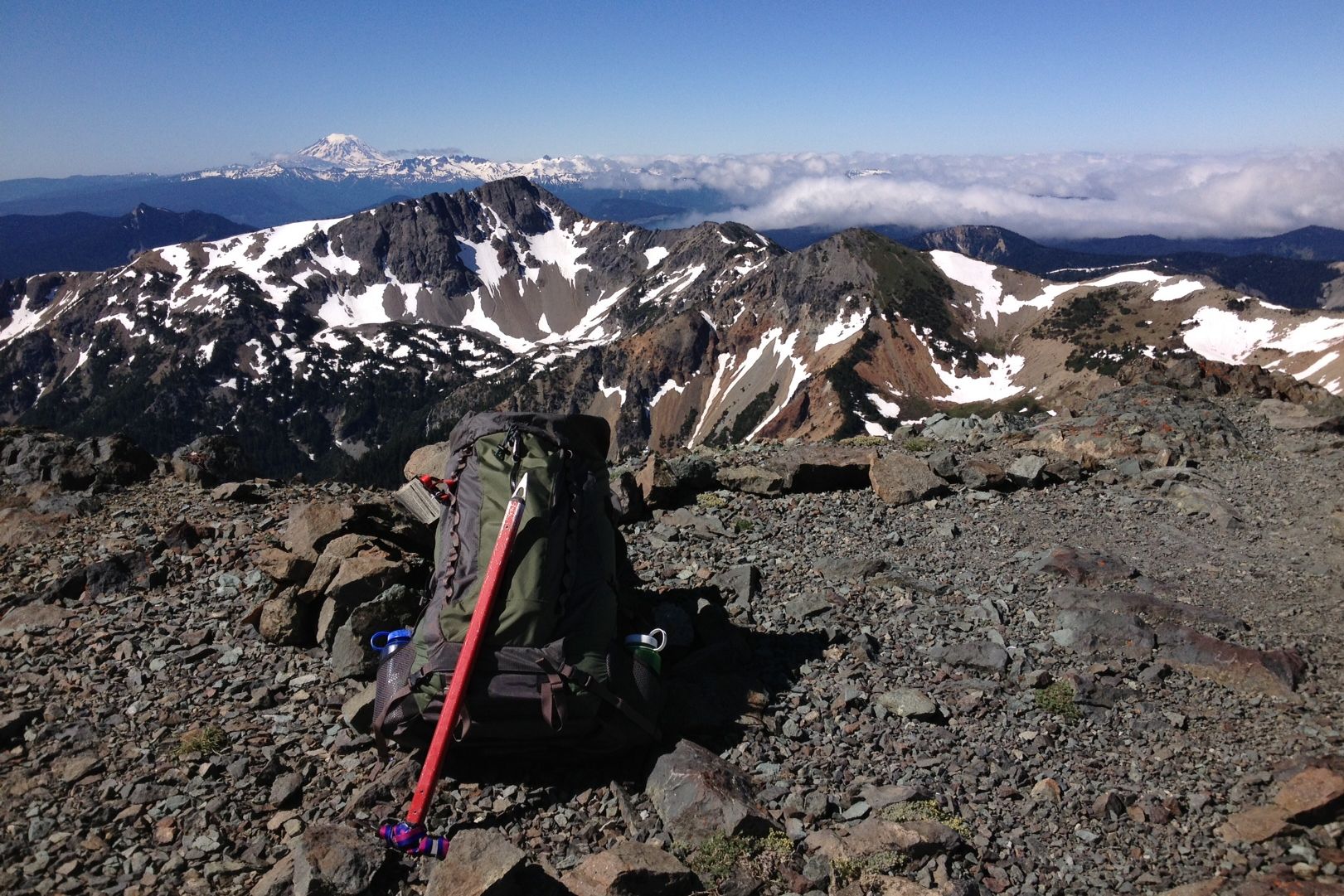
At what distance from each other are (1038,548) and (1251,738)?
4.70 m

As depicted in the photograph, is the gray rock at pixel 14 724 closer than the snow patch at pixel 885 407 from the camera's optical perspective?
Yes

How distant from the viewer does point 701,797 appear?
5.74m

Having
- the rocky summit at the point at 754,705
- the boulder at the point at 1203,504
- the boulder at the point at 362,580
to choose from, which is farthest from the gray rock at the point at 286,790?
the boulder at the point at 1203,504

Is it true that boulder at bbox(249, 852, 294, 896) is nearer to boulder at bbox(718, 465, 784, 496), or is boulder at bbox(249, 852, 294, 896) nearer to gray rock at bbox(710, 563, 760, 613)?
gray rock at bbox(710, 563, 760, 613)

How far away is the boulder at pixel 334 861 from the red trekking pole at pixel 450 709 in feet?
0.63

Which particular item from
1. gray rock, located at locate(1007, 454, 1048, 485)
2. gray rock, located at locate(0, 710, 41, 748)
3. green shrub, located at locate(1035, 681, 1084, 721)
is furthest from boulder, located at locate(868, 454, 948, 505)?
gray rock, located at locate(0, 710, 41, 748)

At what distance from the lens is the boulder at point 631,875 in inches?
192

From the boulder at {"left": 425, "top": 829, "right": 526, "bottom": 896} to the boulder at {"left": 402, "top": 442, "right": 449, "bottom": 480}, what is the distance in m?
7.00

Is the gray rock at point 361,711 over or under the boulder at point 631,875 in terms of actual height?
over

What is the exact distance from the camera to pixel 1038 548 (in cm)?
1127

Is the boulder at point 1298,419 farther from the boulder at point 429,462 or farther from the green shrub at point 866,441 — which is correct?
the boulder at point 429,462

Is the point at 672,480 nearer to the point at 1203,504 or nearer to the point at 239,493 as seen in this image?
the point at 239,493

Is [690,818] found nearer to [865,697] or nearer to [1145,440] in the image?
[865,697]

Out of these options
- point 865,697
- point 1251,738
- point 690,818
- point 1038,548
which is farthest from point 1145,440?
point 690,818
